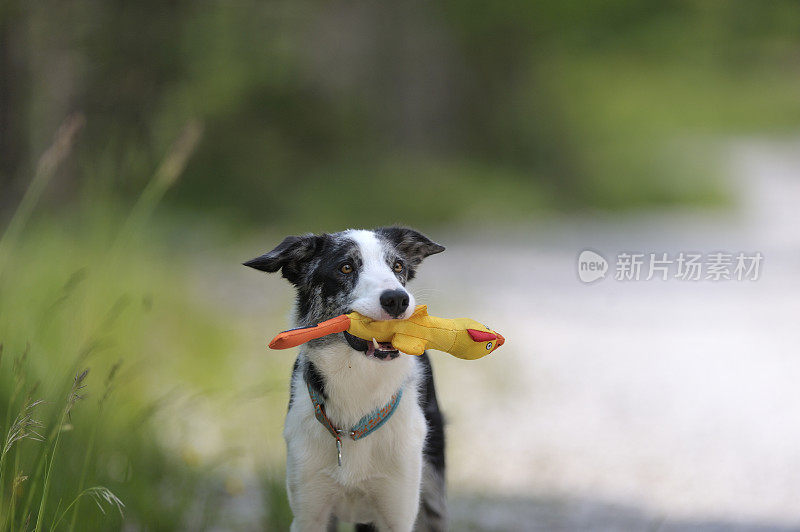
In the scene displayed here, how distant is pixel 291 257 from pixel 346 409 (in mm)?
521

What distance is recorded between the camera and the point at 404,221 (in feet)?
46.9

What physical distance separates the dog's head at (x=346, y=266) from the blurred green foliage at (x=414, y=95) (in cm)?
447

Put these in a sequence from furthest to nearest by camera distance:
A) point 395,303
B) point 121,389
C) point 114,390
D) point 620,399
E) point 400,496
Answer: point 620,399, point 121,389, point 114,390, point 400,496, point 395,303

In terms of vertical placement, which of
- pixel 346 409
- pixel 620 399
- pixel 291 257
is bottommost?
pixel 620 399

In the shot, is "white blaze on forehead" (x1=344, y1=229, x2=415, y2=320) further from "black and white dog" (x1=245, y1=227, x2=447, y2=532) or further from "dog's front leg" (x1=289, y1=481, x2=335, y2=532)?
"dog's front leg" (x1=289, y1=481, x2=335, y2=532)

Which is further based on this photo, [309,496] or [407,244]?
[407,244]

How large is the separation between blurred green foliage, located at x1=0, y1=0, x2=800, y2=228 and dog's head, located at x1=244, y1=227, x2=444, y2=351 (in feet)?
14.7

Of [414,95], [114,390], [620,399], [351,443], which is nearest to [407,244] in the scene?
[351,443]

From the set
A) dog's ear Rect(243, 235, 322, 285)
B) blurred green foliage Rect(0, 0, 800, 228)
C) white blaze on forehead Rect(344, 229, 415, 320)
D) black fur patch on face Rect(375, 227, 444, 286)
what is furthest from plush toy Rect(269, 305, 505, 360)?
blurred green foliage Rect(0, 0, 800, 228)

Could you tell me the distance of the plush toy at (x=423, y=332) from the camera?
253 centimetres

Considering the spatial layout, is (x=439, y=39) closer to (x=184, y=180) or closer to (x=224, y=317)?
(x=184, y=180)

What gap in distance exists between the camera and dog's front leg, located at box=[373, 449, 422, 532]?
9.58 ft

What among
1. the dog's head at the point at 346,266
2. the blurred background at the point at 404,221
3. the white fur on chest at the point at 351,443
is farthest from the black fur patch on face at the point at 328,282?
the blurred background at the point at 404,221

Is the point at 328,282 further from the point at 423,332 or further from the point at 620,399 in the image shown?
the point at 620,399
